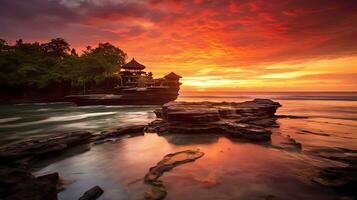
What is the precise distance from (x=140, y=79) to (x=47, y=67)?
98.2 feet

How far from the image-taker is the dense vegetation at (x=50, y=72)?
157 feet

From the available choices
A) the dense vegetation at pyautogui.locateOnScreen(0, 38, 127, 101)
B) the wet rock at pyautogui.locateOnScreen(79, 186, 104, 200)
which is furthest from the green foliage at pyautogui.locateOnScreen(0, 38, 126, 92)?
the wet rock at pyautogui.locateOnScreen(79, 186, 104, 200)

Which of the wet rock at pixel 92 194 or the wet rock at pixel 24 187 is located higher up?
the wet rock at pixel 24 187

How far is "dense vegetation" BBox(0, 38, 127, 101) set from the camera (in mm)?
47906

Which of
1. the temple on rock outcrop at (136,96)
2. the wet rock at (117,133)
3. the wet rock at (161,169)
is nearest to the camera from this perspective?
the wet rock at (161,169)

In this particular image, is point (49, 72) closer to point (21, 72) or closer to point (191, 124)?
point (21, 72)

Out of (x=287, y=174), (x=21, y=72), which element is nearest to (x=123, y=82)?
(x=21, y=72)

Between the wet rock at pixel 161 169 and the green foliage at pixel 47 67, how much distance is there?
45000 millimetres

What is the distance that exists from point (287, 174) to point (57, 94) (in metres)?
63.2

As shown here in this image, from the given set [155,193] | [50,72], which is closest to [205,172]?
[155,193]

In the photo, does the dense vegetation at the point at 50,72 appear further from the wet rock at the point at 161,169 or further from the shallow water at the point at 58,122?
the wet rock at the point at 161,169

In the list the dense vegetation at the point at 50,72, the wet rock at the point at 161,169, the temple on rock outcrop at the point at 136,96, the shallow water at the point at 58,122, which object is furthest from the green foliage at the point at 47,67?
the wet rock at the point at 161,169

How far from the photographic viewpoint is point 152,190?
4742 millimetres

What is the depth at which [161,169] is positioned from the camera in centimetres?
610
